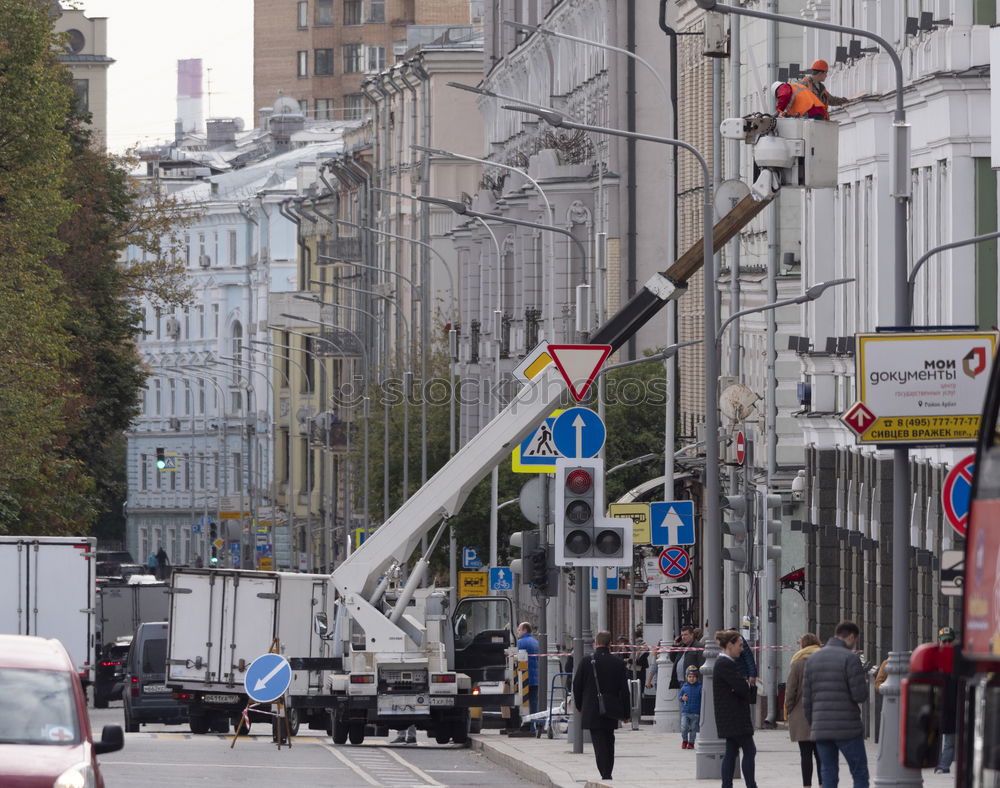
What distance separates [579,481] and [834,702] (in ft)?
21.3

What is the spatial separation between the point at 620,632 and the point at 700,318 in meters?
8.84

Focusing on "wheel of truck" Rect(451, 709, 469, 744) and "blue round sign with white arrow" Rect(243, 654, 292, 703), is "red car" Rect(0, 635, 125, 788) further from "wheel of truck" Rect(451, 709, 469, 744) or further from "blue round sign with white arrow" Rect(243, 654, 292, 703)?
"wheel of truck" Rect(451, 709, 469, 744)

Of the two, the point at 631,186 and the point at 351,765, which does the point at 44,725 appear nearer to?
the point at 351,765

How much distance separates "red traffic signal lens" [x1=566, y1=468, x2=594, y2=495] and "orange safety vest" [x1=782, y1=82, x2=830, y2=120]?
4.03 m

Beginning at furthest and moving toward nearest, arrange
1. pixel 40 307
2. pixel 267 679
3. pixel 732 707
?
1. pixel 40 307
2. pixel 267 679
3. pixel 732 707

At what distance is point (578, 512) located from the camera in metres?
27.1

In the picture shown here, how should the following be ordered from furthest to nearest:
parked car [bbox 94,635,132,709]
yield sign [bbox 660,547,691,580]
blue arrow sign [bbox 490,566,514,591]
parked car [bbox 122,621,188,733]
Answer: blue arrow sign [bbox 490,566,514,591] → parked car [bbox 94,635,132,709] → parked car [bbox 122,621,188,733] → yield sign [bbox 660,547,691,580]

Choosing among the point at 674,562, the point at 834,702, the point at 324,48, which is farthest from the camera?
the point at 324,48

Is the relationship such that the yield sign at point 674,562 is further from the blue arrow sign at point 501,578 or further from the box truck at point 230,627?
the blue arrow sign at point 501,578

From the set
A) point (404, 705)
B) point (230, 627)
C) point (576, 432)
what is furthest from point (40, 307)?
point (576, 432)

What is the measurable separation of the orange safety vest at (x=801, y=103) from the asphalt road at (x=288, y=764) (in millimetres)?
7149

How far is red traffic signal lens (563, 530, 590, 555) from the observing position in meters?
27.0

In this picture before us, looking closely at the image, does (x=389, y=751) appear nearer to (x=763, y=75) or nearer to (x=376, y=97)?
(x=763, y=75)

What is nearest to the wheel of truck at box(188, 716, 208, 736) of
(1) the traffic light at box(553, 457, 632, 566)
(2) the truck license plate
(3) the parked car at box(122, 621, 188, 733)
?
(3) the parked car at box(122, 621, 188, 733)
